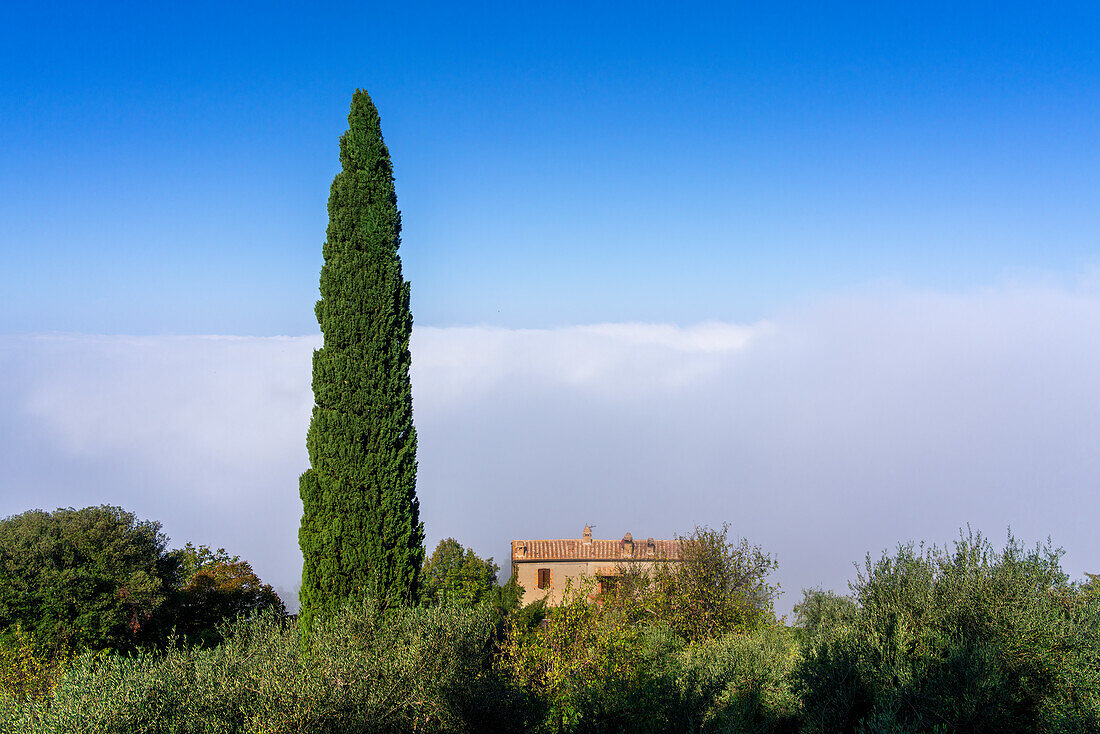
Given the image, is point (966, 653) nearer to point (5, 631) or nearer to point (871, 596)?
point (871, 596)

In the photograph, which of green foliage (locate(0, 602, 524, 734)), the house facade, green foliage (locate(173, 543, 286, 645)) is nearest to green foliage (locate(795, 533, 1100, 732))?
green foliage (locate(0, 602, 524, 734))

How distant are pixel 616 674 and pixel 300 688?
540cm

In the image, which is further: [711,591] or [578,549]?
[578,549]

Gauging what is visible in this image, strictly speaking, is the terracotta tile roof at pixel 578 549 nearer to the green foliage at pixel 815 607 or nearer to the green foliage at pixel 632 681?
the green foliage at pixel 815 607

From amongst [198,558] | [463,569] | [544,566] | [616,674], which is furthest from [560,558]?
[616,674]

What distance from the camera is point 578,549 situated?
163 feet

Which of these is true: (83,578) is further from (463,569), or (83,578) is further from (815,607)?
(463,569)

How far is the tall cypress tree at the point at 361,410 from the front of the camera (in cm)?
1377

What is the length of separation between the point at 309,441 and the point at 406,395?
2.05 m

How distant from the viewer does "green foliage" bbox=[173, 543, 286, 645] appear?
26.3 m

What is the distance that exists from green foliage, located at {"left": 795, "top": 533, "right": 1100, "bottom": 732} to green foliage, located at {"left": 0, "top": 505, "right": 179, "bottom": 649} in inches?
830

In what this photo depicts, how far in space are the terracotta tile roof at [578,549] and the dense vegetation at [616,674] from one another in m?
34.6

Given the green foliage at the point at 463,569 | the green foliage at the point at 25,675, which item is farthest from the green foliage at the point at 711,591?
the green foliage at the point at 463,569

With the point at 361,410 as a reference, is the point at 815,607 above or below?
below
